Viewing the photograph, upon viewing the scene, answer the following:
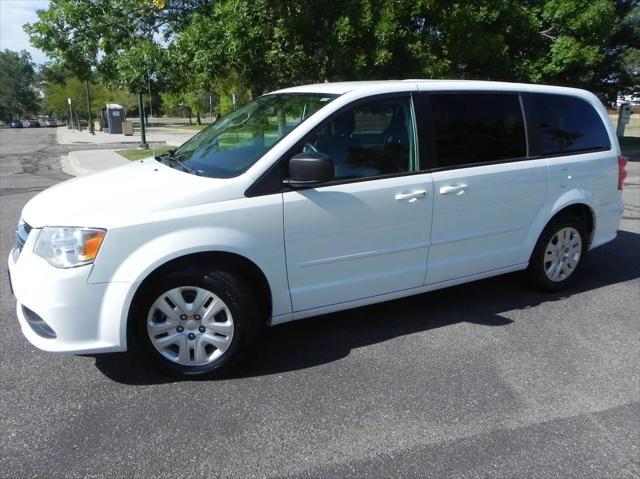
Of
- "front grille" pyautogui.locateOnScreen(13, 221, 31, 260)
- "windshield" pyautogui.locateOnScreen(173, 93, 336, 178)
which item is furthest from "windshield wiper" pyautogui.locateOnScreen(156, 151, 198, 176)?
"front grille" pyautogui.locateOnScreen(13, 221, 31, 260)

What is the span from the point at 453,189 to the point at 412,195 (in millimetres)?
378

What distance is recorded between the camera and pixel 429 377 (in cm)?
330

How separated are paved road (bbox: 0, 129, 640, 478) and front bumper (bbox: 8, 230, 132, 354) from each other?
363 millimetres

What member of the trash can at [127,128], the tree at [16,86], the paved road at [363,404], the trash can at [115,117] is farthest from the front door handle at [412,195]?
the tree at [16,86]

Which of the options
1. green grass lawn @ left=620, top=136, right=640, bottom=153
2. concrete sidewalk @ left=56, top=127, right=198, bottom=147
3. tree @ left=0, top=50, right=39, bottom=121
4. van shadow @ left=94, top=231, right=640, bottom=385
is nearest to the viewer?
van shadow @ left=94, top=231, right=640, bottom=385

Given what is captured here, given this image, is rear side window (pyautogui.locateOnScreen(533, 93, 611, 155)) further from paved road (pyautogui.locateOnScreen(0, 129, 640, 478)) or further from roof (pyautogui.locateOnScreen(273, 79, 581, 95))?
paved road (pyautogui.locateOnScreen(0, 129, 640, 478))

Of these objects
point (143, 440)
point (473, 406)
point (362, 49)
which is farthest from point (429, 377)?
point (362, 49)

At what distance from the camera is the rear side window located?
14.4ft

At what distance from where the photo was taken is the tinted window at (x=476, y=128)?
12.6ft

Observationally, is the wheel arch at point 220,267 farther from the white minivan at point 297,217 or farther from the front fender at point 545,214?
the front fender at point 545,214

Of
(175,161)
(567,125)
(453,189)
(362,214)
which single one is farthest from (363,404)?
(567,125)

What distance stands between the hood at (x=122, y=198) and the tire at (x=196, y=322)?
16.7 inches

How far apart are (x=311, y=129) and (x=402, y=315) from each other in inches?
70.0

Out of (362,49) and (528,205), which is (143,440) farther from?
(362,49)
